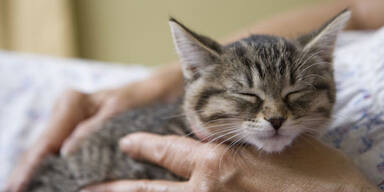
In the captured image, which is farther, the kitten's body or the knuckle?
the kitten's body

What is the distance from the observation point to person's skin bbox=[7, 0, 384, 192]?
0.80 meters

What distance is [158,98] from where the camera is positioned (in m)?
1.41

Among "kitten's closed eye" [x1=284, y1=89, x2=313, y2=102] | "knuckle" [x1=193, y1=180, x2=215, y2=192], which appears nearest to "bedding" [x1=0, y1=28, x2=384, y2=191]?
"kitten's closed eye" [x1=284, y1=89, x2=313, y2=102]

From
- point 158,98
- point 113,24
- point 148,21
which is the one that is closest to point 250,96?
point 158,98

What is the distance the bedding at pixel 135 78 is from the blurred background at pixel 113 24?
0.86m

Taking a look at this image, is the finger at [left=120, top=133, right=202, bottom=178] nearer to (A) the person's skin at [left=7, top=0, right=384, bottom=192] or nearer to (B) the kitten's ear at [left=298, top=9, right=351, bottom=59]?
(A) the person's skin at [left=7, top=0, right=384, bottom=192]

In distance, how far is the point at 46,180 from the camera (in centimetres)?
107

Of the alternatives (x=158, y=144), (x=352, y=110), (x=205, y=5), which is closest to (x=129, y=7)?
(x=205, y=5)

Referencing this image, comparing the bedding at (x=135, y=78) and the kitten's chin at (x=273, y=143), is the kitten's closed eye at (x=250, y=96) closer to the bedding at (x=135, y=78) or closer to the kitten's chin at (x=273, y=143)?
the kitten's chin at (x=273, y=143)

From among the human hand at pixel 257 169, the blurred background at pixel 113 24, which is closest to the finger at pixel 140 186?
the human hand at pixel 257 169

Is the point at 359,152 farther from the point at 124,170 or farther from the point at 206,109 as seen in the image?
the point at 124,170

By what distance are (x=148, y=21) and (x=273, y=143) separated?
201cm

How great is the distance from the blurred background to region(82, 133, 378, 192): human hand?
1.65 metres

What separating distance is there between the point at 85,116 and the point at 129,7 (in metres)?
1.52
